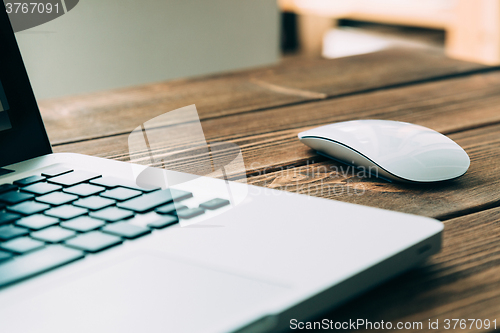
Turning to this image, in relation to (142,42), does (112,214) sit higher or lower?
lower

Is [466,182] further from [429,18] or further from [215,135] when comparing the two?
[429,18]

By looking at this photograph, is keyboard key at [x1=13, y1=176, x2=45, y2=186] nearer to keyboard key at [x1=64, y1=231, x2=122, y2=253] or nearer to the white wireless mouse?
keyboard key at [x1=64, y1=231, x2=122, y2=253]

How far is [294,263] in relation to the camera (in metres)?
0.26

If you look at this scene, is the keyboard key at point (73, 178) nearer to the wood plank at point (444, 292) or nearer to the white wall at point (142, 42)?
the wood plank at point (444, 292)

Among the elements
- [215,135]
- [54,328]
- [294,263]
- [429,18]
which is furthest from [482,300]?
[429,18]

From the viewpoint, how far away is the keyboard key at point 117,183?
1.18 feet

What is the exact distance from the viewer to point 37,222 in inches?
12.6

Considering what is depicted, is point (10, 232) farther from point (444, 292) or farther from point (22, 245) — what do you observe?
point (444, 292)

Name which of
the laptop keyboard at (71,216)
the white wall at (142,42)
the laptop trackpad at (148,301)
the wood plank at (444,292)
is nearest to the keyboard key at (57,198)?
→ the laptop keyboard at (71,216)

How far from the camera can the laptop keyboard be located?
281 mm

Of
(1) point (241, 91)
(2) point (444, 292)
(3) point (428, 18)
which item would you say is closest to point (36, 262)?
(2) point (444, 292)

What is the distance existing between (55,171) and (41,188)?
40 mm

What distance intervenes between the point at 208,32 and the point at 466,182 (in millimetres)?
1062

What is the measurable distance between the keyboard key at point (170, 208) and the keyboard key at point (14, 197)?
12 cm
